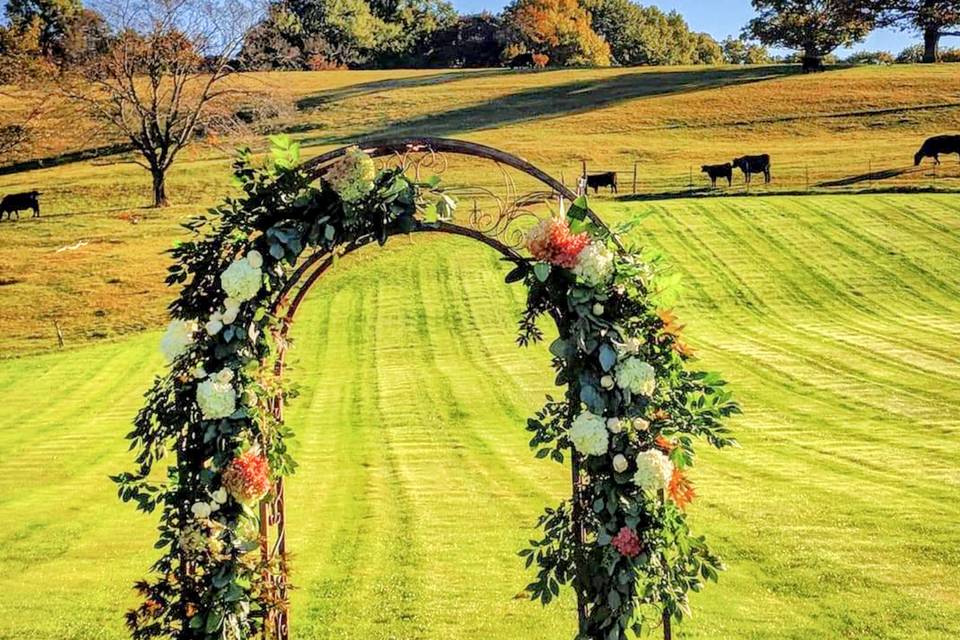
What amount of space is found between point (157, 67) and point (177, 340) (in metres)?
38.8

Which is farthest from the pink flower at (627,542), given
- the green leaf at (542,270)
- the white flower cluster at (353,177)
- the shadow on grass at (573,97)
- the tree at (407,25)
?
the tree at (407,25)

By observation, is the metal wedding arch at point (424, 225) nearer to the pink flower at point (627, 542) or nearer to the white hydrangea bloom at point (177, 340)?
the pink flower at point (627, 542)

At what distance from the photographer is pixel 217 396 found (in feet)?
19.0

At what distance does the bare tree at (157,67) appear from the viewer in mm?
40094

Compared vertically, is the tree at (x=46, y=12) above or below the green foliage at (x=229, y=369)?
above

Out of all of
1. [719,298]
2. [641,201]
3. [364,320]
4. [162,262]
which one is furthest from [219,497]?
[641,201]

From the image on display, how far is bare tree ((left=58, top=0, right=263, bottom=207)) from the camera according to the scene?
40.1 meters

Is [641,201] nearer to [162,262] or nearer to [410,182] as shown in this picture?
[162,262]

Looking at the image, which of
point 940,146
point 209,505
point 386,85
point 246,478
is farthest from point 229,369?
point 386,85

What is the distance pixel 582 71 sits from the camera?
69.5m

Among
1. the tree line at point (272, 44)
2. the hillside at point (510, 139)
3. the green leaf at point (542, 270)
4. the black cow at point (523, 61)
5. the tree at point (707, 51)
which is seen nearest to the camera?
the green leaf at point (542, 270)

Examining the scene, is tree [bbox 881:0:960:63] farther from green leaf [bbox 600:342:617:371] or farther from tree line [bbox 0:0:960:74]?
green leaf [bbox 600:342:617:371]

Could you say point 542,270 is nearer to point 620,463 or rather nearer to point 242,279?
point 620,463

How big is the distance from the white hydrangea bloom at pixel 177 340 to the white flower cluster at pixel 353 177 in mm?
1308
